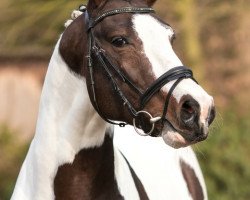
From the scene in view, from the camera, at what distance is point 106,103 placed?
510 cm

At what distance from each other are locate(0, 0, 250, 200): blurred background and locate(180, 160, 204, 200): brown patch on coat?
154 mm

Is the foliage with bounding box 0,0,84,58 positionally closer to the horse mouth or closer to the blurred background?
the blurred background

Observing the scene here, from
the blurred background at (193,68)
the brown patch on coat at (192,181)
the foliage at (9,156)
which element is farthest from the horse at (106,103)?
the foliage at (9,156)

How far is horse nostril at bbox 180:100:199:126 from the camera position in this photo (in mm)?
4730

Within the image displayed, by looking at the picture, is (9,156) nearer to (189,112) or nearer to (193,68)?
(193,68)

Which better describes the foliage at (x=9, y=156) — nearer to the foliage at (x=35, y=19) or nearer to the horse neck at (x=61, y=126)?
the foliage at (x=35, y=19)

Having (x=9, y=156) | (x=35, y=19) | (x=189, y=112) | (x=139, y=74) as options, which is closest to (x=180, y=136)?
(x=189, y=112)

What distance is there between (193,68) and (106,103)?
27.3 feet

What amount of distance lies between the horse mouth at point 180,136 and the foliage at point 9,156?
647 cm

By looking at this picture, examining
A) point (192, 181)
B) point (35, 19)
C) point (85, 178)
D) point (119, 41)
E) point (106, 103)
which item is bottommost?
point (35, 19)

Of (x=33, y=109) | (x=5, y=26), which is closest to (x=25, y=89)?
(x=33, y=109)

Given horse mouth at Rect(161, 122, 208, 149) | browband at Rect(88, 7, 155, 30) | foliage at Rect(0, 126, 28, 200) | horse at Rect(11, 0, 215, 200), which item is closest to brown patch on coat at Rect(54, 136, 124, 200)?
horse at Rect(11, 0, 215, 200)

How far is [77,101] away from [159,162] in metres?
1.50

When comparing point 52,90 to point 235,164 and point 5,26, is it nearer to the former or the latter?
point 235,164
